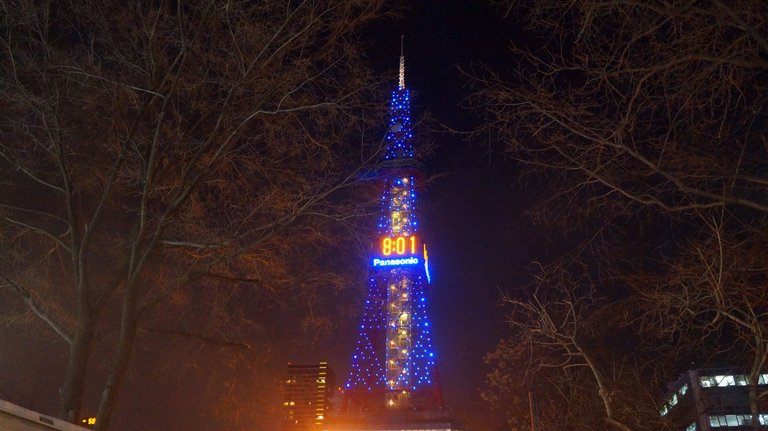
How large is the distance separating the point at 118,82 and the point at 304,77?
269 cm

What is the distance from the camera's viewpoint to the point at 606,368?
818 inches

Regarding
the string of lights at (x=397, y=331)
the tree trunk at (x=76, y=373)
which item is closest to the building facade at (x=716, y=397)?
the tree trunk at (x=76, y=373)

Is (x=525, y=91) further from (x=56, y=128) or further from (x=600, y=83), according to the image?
(x=56, y=128)

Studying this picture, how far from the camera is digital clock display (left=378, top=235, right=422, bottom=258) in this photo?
3017 inches

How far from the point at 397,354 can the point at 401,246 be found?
14016 mm

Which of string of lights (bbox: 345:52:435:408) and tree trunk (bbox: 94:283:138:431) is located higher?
string of lights (bbox: 345:52:435:408)

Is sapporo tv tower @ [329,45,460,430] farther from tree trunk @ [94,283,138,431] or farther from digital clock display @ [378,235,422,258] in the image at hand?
tree trunk @ [94,283,138,431]

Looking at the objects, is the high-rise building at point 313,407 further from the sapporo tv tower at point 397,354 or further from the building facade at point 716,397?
the building facade at point 716,397

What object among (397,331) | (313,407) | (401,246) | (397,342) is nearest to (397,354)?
(397,342)

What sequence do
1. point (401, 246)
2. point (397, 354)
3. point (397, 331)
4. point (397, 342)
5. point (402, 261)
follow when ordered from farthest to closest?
1. point (401, 246)
2. point (402, 261)
3. point (397, 331)
4. point (397, 342)
5. point (397, 354)

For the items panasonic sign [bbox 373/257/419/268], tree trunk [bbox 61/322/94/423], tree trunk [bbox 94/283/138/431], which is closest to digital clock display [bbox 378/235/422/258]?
panasonic sign [bbox 373/257/419/268]

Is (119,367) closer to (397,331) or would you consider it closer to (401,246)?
(397,331)

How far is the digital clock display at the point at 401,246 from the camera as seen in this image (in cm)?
7662

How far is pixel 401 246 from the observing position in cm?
7769
